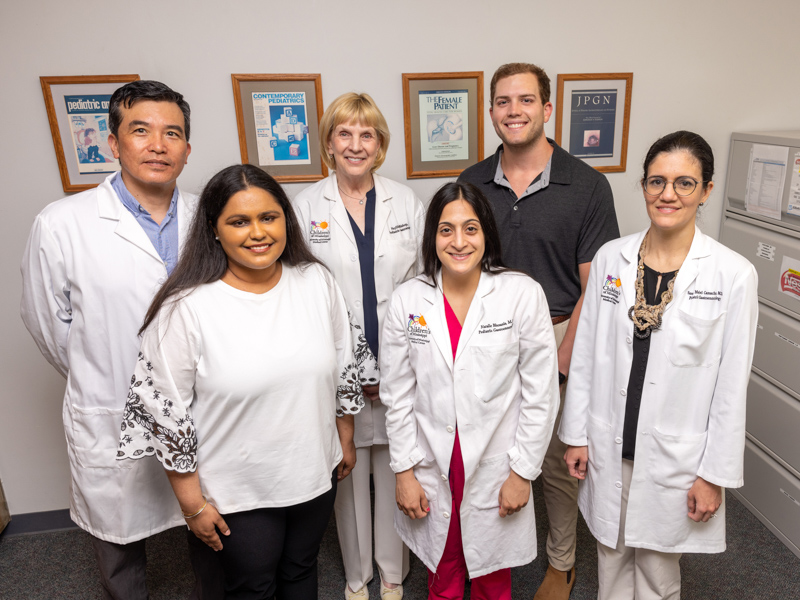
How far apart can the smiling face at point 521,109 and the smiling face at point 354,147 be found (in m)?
0.44

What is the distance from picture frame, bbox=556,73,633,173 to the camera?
8.24ft

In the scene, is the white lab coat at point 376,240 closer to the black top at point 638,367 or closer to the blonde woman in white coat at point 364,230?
the blonde woman in white coat at point 364,230

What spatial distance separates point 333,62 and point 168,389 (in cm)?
155

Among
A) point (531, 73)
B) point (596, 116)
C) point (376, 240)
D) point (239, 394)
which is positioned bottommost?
point (239, 394)

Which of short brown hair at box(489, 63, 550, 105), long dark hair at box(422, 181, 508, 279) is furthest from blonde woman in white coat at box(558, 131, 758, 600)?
short brown hair at box(489, 63, 550, 105)

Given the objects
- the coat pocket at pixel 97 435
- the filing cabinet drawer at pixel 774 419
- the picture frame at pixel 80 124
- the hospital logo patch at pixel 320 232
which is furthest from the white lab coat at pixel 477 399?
the picture frame at pixel 80 124

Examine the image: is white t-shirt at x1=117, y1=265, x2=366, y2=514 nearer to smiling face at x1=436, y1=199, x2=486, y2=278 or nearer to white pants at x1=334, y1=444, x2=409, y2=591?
smiling face at x1=436, y1=199, x2=486, y2=278

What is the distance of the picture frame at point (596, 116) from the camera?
8.24 ft

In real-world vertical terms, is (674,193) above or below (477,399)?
above

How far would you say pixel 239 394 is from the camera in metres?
1.38

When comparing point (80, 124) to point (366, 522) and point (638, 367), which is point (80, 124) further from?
point (638, 367)

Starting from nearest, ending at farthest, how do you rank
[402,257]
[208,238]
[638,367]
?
[208,238] < [638,367] < [402,257]

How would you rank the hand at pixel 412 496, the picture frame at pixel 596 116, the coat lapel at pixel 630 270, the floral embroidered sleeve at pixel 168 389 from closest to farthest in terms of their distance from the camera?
the floral embroidered sleeve at pixel 168 389, the coat lapel at pixel 630 270, the hand at pixel 412 496, the picture frame at pixel 596 116

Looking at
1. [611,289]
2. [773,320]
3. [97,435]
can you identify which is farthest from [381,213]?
[773,320]
